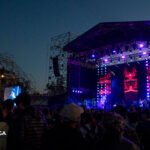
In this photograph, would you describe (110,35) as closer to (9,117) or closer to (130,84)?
(130,84)

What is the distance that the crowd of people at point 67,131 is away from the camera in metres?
1.83

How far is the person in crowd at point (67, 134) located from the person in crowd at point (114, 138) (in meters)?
0.23

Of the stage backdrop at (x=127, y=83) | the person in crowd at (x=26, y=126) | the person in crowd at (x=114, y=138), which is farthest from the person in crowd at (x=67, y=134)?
the stage backdrop at (x=127, y=83)

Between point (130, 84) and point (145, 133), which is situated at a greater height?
point (130, 84)

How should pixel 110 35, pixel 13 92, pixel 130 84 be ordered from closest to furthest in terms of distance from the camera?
pixel 13 92 < pixel 110 35 < pixel 130 84

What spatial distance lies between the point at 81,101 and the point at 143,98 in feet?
21.6

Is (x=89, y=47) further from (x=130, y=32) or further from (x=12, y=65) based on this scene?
(x=12, y=65)

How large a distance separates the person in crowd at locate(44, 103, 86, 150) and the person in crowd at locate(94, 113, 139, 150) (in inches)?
9.1

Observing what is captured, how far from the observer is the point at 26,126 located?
2537mm

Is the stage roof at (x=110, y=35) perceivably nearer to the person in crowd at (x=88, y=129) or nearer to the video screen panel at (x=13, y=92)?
the video screen panel at (x=13, y=92)

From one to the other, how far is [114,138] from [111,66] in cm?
2144

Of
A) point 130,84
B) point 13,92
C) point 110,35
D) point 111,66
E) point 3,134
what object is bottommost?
point 3,134

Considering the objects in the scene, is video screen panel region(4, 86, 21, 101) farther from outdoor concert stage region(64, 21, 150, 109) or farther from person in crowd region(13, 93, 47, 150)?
person in crowd region(13, 93, 47, 150)

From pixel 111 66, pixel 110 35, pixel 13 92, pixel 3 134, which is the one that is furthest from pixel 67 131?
pixel 111 66
